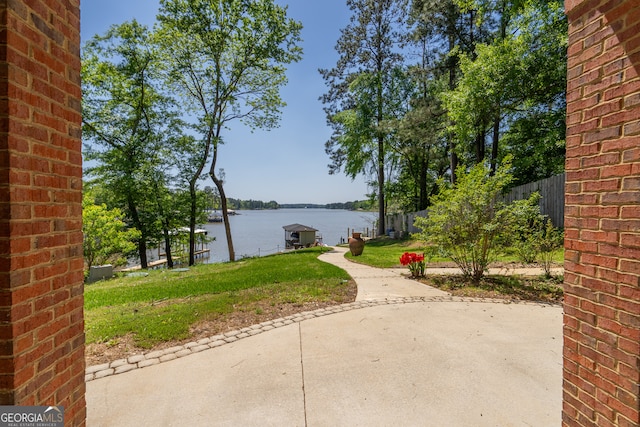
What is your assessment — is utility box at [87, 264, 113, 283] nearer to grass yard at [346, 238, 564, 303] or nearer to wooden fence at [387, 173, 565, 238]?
grass yard at [346, 238, 564, 303]

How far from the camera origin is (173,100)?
1705cm

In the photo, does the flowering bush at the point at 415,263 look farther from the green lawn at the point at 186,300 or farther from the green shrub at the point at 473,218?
the green lawn at the point at 186,300

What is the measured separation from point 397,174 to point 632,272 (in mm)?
25639

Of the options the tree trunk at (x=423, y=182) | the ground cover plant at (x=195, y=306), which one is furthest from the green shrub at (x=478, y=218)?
the tree trunk at (x=423, y=182)

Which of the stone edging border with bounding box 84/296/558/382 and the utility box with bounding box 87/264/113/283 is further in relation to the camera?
the utility box with bounding box 87/264/113/283

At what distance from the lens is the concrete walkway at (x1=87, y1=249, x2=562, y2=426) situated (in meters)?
2.29

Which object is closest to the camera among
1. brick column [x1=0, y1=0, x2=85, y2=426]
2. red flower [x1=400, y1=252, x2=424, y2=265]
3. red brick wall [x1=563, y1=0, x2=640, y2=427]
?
brick column [x1=0, y1=0, x2=85, y2=426]

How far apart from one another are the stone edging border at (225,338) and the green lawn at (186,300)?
0.31 meters

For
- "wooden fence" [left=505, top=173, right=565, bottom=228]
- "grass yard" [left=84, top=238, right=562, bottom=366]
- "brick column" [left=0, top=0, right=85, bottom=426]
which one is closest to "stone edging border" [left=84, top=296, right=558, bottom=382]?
"grass yard" [left=84, top=238, right=562, bottom=366]

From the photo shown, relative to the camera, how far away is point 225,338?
3.75 meters

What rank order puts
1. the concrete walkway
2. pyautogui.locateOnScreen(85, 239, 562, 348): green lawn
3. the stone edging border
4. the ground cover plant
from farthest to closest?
pyautogui.locateOnScreen(85, 239, 562, 348): green lawn
the ground cover plant
the stone edging border
the concrete walkway

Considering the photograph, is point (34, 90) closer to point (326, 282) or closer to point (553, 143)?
point (326, 282)

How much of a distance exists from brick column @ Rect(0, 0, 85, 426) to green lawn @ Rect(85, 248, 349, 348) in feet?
7.35

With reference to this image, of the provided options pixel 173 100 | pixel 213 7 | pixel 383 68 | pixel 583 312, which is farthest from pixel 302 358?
pixel 383 68
